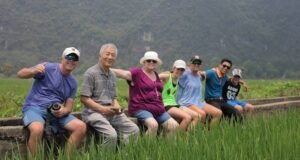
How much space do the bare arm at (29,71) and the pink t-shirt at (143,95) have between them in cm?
126

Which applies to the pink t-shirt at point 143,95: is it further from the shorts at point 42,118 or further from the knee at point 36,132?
the knee at point 36,132

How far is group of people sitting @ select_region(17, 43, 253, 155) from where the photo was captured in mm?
3873

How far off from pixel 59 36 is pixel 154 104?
250 feet

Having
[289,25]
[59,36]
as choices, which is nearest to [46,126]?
[59,36]

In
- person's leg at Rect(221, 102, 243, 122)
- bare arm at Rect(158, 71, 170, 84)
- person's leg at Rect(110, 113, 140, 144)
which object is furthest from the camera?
person's leg at Rect(221, 102, 243, 122)

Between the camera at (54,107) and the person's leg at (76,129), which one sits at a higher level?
the camera at (54,107)

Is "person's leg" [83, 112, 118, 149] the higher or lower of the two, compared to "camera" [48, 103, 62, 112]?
lower

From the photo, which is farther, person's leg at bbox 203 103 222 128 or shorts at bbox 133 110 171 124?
person's leg at bbox 203 103 222 128

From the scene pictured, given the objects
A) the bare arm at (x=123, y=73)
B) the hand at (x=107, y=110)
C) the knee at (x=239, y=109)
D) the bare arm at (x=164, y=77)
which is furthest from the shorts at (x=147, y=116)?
the knee at (x=239, y=109)

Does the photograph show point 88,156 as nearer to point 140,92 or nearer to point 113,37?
point 140,92

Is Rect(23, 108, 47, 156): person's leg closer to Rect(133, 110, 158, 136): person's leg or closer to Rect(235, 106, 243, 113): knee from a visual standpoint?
Rect(133, 110, 158, 136): person's leg

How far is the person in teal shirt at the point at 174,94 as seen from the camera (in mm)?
5268

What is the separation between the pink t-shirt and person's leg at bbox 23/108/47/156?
1.39 meters

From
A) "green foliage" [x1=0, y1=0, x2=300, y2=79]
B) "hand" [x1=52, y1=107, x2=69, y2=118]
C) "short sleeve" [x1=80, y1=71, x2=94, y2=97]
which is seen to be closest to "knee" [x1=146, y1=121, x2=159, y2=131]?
"short sleeve" [x1=80, y1=71, x2=94, y2=97]
